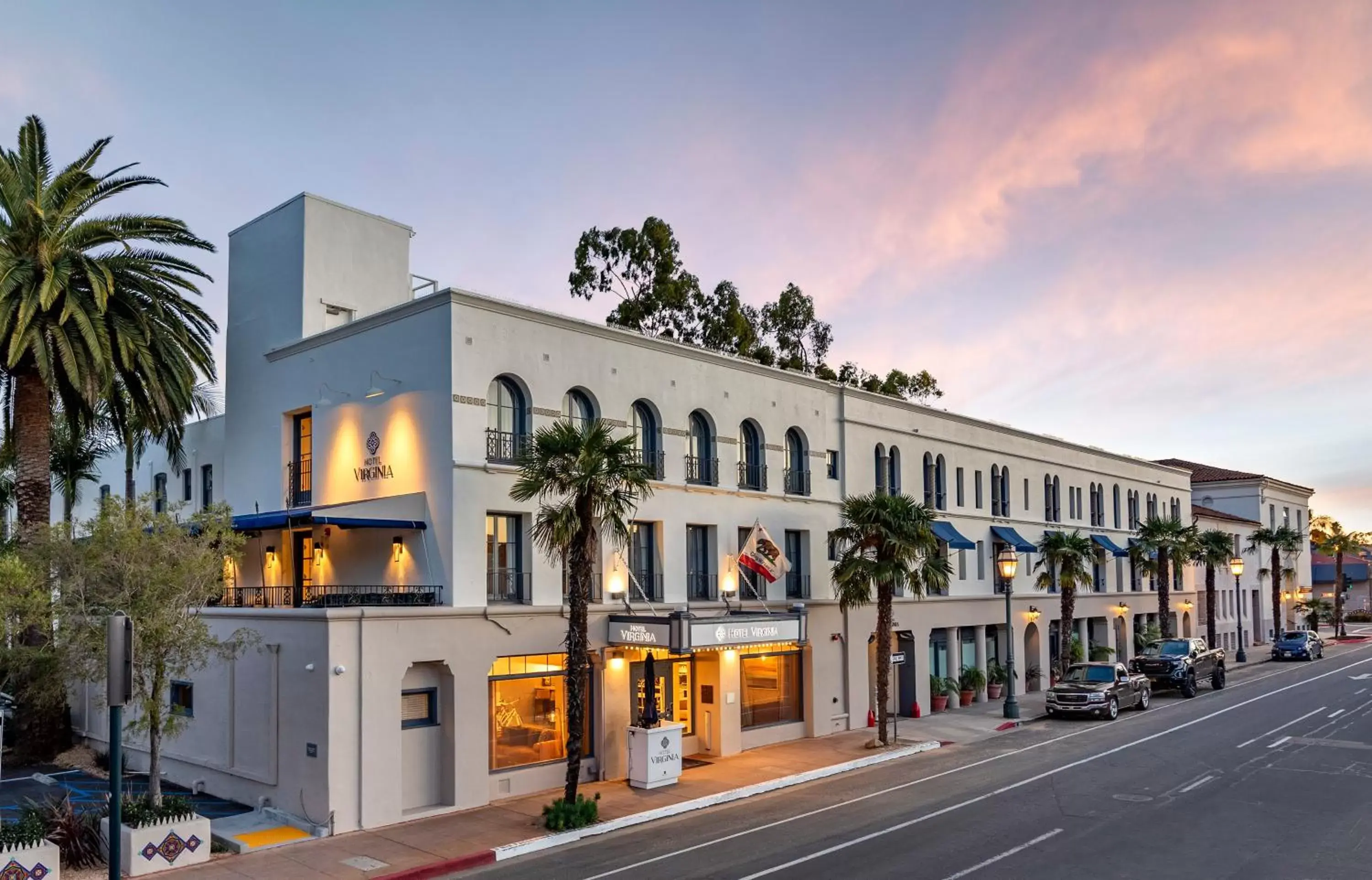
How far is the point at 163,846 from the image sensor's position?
1728 cm

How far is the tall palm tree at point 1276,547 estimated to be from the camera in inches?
2601

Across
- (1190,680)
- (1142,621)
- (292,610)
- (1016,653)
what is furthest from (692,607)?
(1142,621)

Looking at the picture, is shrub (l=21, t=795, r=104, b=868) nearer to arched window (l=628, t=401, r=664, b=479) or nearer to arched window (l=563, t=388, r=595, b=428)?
arched window (l=563, t=388, r=595, b=428)

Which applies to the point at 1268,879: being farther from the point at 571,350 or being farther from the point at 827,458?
the point at 827,458

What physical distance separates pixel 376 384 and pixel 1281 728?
28.0m

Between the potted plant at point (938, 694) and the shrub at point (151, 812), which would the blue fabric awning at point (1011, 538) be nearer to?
the potted plant at point (938, 694)

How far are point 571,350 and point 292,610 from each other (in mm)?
9000

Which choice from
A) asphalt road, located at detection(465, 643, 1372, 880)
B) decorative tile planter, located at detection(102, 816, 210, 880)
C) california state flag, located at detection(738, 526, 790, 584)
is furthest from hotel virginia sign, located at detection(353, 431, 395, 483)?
asphalt road, located at detection(465, 643, 1372, 880)

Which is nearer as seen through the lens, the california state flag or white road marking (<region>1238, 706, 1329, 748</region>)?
white road marking (<region>1238, 706, 1329, 748</region>)

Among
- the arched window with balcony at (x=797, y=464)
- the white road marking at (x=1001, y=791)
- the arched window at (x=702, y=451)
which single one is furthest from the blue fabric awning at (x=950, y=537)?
the arched window at (x=702, y=451)

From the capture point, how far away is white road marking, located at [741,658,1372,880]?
679 inches

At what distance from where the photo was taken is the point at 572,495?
70.9 feet

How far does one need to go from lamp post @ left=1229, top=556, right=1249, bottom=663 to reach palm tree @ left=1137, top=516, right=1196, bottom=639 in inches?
262

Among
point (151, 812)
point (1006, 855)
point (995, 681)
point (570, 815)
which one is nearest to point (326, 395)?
point (151, 812)
